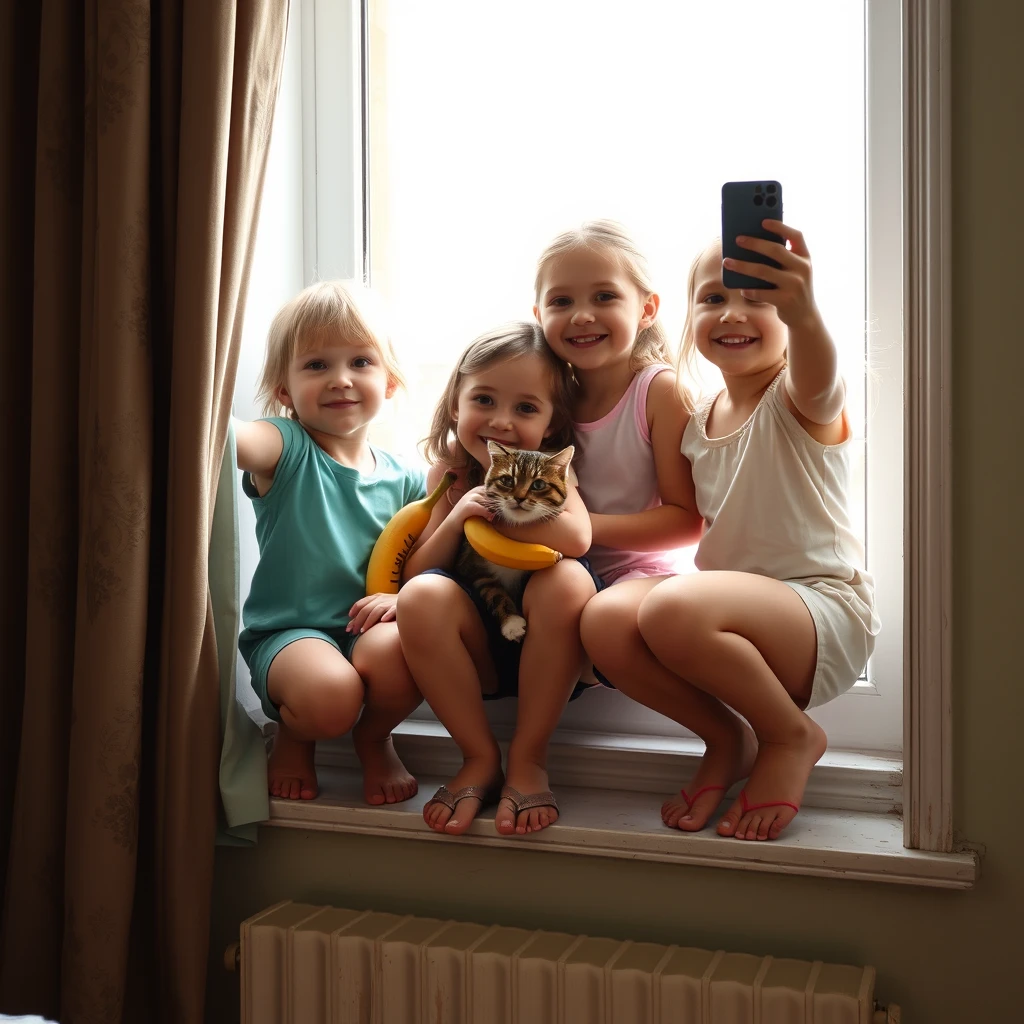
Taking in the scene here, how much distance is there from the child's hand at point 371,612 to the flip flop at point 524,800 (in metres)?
0.30

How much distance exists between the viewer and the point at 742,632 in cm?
115

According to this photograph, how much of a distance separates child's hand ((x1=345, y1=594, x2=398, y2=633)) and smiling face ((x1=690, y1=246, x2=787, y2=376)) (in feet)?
1.84

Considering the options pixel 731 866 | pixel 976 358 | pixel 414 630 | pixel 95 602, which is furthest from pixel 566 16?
pixel 731 866

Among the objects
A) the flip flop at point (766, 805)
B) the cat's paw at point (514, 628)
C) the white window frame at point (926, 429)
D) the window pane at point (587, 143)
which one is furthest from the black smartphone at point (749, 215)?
the flip flop at point (766, 805)

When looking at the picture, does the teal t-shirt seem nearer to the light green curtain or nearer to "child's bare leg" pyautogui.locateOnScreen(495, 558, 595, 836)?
the light green curtain

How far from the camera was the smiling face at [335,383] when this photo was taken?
1438 millimetres

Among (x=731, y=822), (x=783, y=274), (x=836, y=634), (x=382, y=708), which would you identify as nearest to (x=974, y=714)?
(x=836, y=634)

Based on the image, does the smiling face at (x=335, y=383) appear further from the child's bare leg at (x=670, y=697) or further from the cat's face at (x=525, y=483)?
the child's bare leg at (x=670, y=697)

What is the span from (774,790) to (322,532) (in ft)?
2.37

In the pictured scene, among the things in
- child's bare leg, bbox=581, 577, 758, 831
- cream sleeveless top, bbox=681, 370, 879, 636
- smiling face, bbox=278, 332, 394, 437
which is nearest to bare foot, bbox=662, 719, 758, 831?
child's bare leg, bbox=581, 577, 758, 831

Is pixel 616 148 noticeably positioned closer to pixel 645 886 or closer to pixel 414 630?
pixel 414 630

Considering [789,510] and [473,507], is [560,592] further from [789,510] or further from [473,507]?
[789,510]

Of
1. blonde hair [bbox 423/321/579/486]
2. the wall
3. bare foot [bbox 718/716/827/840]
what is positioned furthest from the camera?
blonde hair [bbox 423/321/579/486]

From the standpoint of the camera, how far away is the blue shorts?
1329 mm
